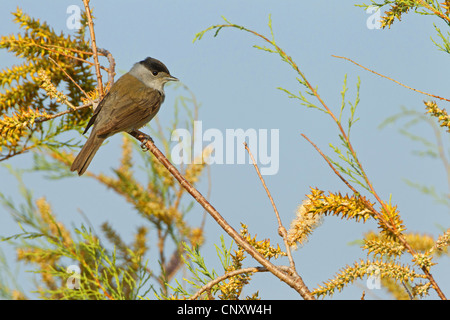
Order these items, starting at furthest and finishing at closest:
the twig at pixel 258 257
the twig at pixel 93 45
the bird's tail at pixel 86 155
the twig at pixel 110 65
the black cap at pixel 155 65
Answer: the black cap at pixel 155 65, the bird's tail at pixel 86 155, the twig at pixel 110 65, the twig at pixel 93 45, the twig at pixel 258 257

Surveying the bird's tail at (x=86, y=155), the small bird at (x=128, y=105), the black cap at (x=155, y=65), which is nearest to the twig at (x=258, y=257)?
the small bird at (x=128, y=105)

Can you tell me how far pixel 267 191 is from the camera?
6.95 feet

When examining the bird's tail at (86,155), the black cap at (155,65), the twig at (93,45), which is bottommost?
the bird's tail at (86,155)

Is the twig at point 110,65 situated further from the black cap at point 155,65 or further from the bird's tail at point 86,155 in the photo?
the black cap at point 155,65

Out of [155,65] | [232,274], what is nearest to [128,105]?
[155,65]

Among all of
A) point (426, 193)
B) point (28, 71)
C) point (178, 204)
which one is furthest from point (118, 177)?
point (426, 193)

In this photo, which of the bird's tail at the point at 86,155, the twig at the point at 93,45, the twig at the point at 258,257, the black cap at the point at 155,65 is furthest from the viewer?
the black cap at the point at 155,65

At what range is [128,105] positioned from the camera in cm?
500

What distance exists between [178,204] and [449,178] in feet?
8.74

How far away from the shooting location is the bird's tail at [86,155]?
4.15m

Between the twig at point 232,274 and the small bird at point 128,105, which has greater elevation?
the small bird at point 128,105
